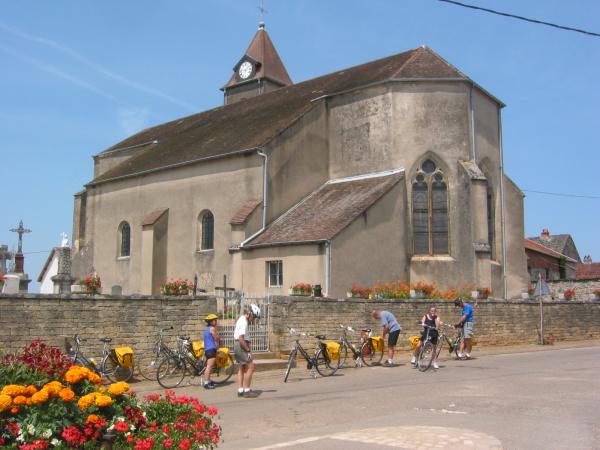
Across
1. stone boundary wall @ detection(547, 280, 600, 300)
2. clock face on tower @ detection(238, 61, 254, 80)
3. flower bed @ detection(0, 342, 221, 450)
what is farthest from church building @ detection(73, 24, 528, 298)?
flower bed @ detection(0, 342, 221, 450)

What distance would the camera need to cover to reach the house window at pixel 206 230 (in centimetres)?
3066

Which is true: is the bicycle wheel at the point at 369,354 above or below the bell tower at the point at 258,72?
below

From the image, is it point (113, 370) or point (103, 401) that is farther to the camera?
point (113, 370)

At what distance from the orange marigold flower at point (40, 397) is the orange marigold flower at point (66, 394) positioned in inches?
4.7

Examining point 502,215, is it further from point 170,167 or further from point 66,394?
point 66,394

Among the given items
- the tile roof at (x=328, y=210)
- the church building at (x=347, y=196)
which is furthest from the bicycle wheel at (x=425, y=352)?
the tile roof at (x=328, y=210)

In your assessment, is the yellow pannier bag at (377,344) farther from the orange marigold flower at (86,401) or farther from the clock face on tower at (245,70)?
the clock face on tower at (245,70)

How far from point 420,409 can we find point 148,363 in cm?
747

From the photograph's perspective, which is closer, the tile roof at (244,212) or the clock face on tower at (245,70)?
the tile roof at (244,212)

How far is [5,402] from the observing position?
5484mm

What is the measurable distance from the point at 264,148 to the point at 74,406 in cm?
2282

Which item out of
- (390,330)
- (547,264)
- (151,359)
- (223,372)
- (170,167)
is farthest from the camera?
(547,264)

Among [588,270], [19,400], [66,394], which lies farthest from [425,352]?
[588,270]

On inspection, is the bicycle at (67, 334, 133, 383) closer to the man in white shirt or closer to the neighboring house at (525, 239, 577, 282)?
the man in white shirt
